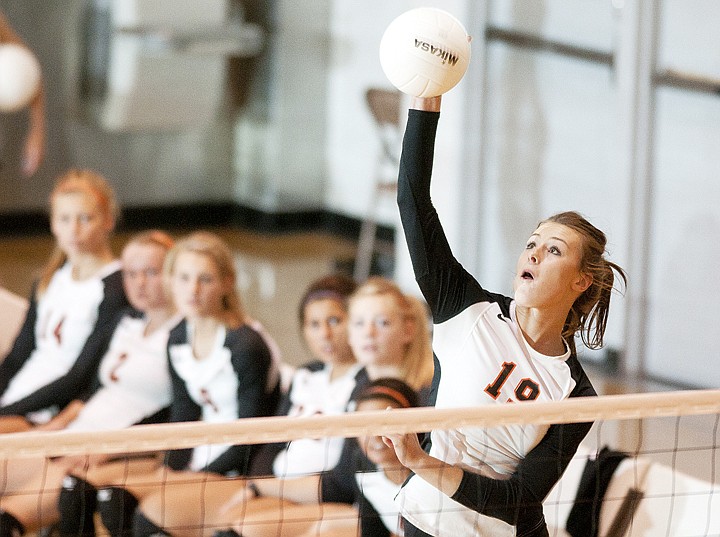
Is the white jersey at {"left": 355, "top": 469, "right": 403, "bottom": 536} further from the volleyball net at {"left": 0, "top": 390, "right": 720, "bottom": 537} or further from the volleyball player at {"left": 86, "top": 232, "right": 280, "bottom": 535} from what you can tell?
the volleyball player at {"left": 86, "top": 232, "right": 280, "bottom": 535}

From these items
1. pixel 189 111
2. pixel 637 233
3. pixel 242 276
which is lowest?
pixel 242 276

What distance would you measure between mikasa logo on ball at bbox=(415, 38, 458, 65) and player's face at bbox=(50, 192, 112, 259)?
8.51ft

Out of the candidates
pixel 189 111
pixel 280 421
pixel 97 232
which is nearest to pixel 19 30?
pixel 189 111

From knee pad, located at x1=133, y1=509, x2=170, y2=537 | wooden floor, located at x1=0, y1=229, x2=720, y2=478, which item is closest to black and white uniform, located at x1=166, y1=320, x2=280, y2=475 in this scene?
knee pad, located at x1=133, y1=509, x2=170, y2=537

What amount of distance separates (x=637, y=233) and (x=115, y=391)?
9.12ft

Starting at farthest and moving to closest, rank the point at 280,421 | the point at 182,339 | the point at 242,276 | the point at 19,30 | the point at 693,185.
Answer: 1. the point at 19,30
2. the point at 242,276
3. the point at 693,185
4. the point at 182,339
5. the point at 280,421

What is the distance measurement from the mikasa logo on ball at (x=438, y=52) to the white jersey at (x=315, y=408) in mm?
1664

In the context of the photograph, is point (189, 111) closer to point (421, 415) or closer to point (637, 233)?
point (637, 233)

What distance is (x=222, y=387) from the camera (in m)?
3.81

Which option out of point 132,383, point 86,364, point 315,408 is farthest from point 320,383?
point 86,364

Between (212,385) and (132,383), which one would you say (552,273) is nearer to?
(212,385)

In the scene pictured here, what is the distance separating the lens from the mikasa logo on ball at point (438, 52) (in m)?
2.01

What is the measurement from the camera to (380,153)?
800cm

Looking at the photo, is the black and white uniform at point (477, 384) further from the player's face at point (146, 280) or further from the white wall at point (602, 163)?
the white wall at point (602, 163)
